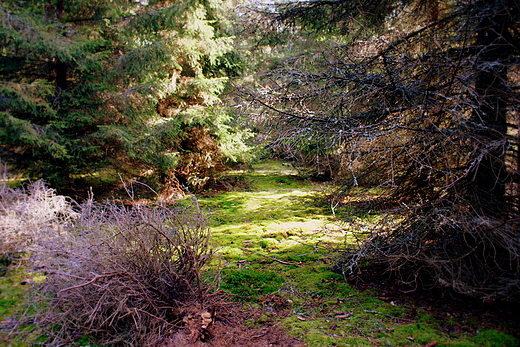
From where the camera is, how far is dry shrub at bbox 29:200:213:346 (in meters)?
2.97

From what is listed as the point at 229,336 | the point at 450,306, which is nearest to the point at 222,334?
the point at 229,336

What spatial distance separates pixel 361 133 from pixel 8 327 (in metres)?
3.99

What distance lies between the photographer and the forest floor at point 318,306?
3.03 m

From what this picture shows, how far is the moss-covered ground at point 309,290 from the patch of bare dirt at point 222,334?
5.1 inches

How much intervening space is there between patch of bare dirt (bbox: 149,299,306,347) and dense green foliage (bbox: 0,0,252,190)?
5.12 metres

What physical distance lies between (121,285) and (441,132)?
320cm

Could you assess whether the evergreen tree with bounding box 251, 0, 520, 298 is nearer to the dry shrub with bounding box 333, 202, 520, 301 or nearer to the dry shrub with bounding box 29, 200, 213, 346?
the dry shrub with bounding box 333, 202, 520, 301

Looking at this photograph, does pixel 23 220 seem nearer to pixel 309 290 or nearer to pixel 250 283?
pixel 250 283

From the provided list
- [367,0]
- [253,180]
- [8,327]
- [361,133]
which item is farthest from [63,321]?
[253,180]

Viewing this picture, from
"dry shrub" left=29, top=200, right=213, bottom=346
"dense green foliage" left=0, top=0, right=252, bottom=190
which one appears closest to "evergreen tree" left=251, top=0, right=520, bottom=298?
"dry shrub" left=29, top=200, right=213, bottom=346

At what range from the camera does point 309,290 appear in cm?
406

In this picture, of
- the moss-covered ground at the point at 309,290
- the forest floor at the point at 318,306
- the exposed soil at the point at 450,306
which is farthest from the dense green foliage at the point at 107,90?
the exposed soil at the point at 450,306

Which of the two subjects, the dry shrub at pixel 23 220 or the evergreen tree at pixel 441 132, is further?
the dry shrub at pixel 23 220

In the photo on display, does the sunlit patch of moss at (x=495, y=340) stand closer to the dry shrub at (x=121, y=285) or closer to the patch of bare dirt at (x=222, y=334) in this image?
the patch of bare dirt at (x=222, y=334)
